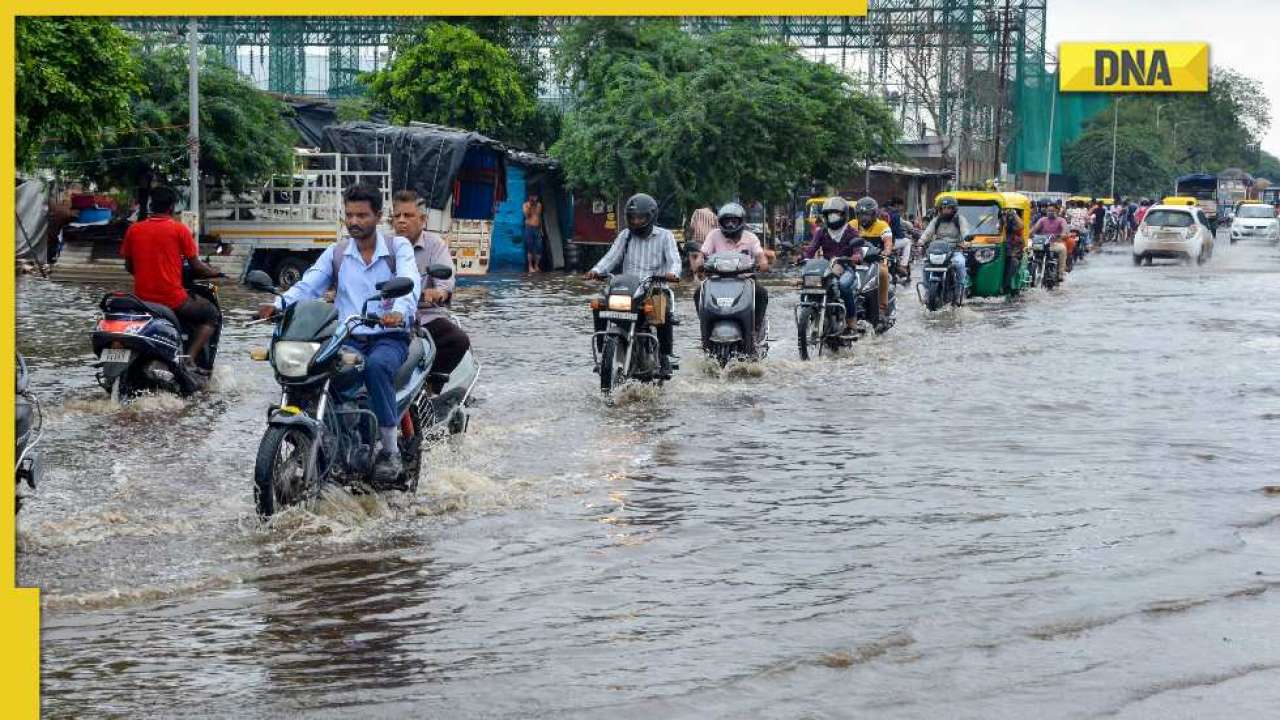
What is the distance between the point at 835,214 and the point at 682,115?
15.9m

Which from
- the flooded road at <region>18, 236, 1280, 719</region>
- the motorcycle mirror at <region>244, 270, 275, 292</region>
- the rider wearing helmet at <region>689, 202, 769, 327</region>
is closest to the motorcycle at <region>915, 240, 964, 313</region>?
the rider wearing helmet at <region>689, 202, 769, 327</region>

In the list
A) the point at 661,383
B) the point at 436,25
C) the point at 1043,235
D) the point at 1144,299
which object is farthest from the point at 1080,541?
the point at 436,25

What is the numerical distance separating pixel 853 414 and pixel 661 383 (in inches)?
62.9

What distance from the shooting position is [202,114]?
2695 centimetres

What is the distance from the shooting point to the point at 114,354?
36.4ft

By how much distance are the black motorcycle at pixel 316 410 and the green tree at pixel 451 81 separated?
29.7m

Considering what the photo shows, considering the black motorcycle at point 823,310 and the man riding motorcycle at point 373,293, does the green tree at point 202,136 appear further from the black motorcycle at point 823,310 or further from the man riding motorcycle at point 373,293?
the man riding motorcycle at point 373,293

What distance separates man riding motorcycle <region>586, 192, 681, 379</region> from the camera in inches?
488

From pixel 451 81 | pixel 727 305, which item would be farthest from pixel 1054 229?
pixel 727 305

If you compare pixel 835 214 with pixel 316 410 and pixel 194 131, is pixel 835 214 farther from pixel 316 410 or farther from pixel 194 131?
pixel 194 131

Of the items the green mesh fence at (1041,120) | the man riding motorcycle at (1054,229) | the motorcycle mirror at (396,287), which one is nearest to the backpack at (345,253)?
the motorcycle mirror at (396,287)

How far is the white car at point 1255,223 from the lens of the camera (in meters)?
56.1

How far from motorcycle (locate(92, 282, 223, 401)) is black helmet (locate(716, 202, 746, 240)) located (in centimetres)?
441

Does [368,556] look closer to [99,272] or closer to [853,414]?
[853,414]
